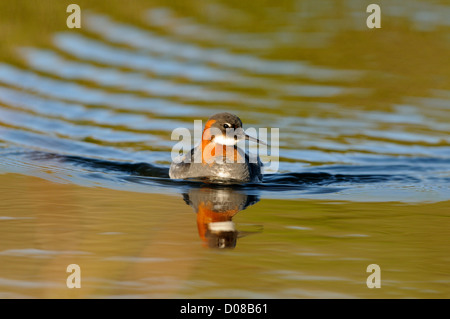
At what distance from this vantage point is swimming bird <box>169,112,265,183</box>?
9.81 m

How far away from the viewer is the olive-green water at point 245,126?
239 inches

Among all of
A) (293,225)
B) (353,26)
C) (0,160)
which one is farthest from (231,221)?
(353,26)

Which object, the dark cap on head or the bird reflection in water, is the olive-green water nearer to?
the bird reflection in water

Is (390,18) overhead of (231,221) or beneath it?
overhead

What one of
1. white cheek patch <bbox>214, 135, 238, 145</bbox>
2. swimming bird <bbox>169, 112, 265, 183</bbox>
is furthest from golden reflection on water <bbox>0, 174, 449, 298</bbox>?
white cheek patch <bbox>214, 135, 238, 145</bbox>

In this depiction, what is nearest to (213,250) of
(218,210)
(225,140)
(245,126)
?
(218,210)

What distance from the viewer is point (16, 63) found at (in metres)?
15.4

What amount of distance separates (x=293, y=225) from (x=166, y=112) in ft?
21.6

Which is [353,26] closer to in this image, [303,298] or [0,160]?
[0,160]

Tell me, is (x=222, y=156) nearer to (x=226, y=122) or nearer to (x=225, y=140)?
(x=225, y=140)

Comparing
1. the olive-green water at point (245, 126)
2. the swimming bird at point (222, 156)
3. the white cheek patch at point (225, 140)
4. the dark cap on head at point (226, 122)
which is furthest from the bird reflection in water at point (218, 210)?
the dark cap on head at point (226, 122)

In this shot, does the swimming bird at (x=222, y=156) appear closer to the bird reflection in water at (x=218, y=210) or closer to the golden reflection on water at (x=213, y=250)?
the bird reflection in water at (x=218, y=210)

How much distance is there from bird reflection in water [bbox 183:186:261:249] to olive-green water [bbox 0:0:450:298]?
4cm
